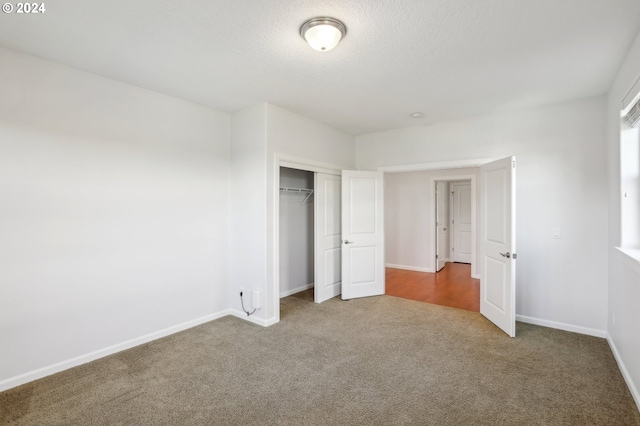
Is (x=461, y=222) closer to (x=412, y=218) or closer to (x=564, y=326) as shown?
(x=412, y=218)

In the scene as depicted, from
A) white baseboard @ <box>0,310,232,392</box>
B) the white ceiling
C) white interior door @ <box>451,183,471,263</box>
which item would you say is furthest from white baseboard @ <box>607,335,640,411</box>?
white interior door @ <box>451,183,471,263</box>

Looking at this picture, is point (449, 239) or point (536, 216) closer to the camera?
point (536, 216)

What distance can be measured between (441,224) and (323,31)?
20.1ft

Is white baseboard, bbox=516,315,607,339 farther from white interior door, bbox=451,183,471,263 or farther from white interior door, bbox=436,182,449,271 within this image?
white interior door, bbox=451,183,471,263

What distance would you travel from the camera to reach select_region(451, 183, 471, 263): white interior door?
309 inches

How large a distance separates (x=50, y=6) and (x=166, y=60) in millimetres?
792

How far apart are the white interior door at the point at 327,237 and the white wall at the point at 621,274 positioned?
3.20 meters

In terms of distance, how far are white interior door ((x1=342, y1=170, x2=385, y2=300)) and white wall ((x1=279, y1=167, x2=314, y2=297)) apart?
32.6 inches

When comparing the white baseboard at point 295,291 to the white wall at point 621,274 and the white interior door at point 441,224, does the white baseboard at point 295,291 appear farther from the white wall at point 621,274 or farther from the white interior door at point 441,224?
the white wall at point 621,274

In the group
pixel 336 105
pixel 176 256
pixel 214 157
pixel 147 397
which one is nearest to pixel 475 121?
pixel 336 105

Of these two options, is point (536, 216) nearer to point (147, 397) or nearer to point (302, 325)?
point (302, 325)

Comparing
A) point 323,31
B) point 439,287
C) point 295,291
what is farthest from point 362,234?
point 323,31

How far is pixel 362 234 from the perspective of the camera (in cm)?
482

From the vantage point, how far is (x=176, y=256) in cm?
349
